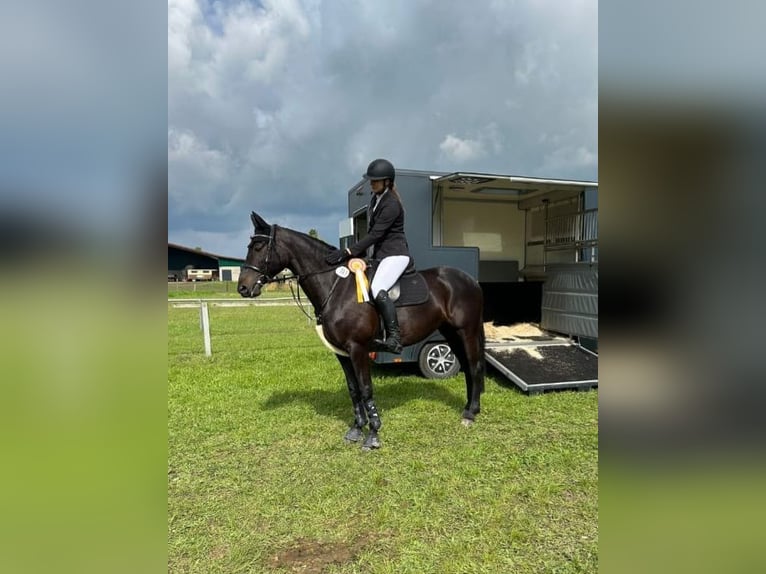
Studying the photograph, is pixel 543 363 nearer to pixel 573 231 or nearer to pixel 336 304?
pixel 573 231

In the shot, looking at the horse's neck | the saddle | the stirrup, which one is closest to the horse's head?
the horse's neck

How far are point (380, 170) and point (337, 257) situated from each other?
90cm

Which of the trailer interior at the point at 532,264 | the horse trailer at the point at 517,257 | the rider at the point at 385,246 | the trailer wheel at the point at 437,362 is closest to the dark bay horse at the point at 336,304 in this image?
the rider at the point at 385,246

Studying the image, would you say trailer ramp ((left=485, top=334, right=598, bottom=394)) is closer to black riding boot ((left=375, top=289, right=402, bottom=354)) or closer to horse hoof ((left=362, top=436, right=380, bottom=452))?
black riding boot ((left=375, top=289, right=402, bottom=354))

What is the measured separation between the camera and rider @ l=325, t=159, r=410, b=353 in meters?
4.07

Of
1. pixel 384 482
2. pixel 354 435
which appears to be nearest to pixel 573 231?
pixel 354 435

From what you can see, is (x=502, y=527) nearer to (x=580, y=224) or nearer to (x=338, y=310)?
(x=338, y=310)

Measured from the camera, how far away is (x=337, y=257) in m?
4.11

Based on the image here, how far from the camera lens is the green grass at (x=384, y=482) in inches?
100

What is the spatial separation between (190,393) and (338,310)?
2916 mm

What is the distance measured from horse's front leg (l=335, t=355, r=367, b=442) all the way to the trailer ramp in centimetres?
225
